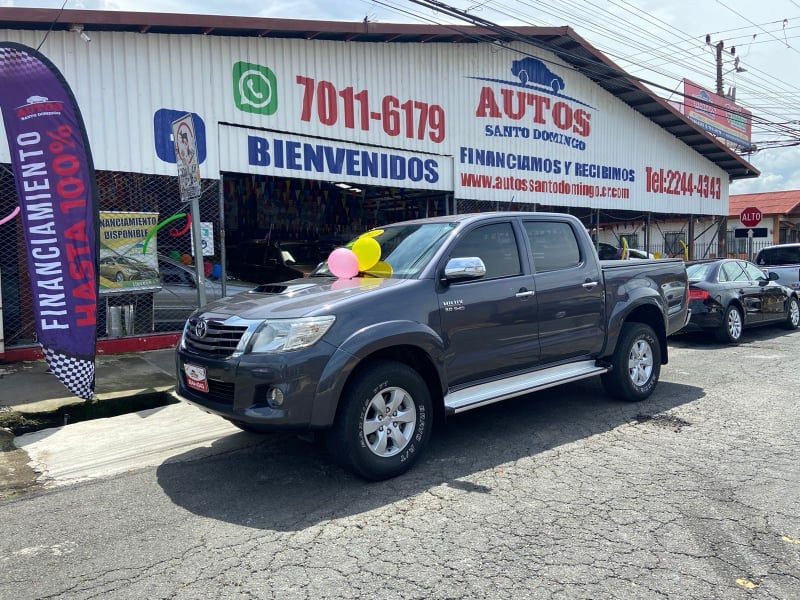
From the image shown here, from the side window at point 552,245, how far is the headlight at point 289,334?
2.32 m

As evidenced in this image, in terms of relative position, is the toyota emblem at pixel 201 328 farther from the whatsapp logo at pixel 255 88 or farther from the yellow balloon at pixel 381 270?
the whatsapp logo at pixel 255 88

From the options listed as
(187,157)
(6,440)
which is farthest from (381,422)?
(187,157)

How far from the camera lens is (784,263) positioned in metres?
15.0

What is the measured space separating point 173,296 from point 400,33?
6461 mm

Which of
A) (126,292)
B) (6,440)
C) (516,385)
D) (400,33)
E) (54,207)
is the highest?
(400,33)

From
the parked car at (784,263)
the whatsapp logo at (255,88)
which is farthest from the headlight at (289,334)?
the parked car at (784,263)

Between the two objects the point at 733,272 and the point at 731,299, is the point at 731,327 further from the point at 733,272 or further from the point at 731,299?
the point at 733,272

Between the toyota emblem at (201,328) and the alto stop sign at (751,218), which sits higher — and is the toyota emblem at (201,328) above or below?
below

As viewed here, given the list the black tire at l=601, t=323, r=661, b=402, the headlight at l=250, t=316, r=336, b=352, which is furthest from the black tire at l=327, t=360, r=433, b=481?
the black tire at l=601, t=323, r=661, b=402

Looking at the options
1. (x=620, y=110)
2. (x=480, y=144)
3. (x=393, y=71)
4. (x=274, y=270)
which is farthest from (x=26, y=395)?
(x=620, y=110)

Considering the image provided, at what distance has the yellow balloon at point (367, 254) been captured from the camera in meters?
5.26

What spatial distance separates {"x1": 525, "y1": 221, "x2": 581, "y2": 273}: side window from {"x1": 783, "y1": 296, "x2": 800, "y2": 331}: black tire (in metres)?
8.01

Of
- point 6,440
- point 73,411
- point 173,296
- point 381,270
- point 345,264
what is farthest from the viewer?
point 173,296

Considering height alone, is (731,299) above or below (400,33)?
below
